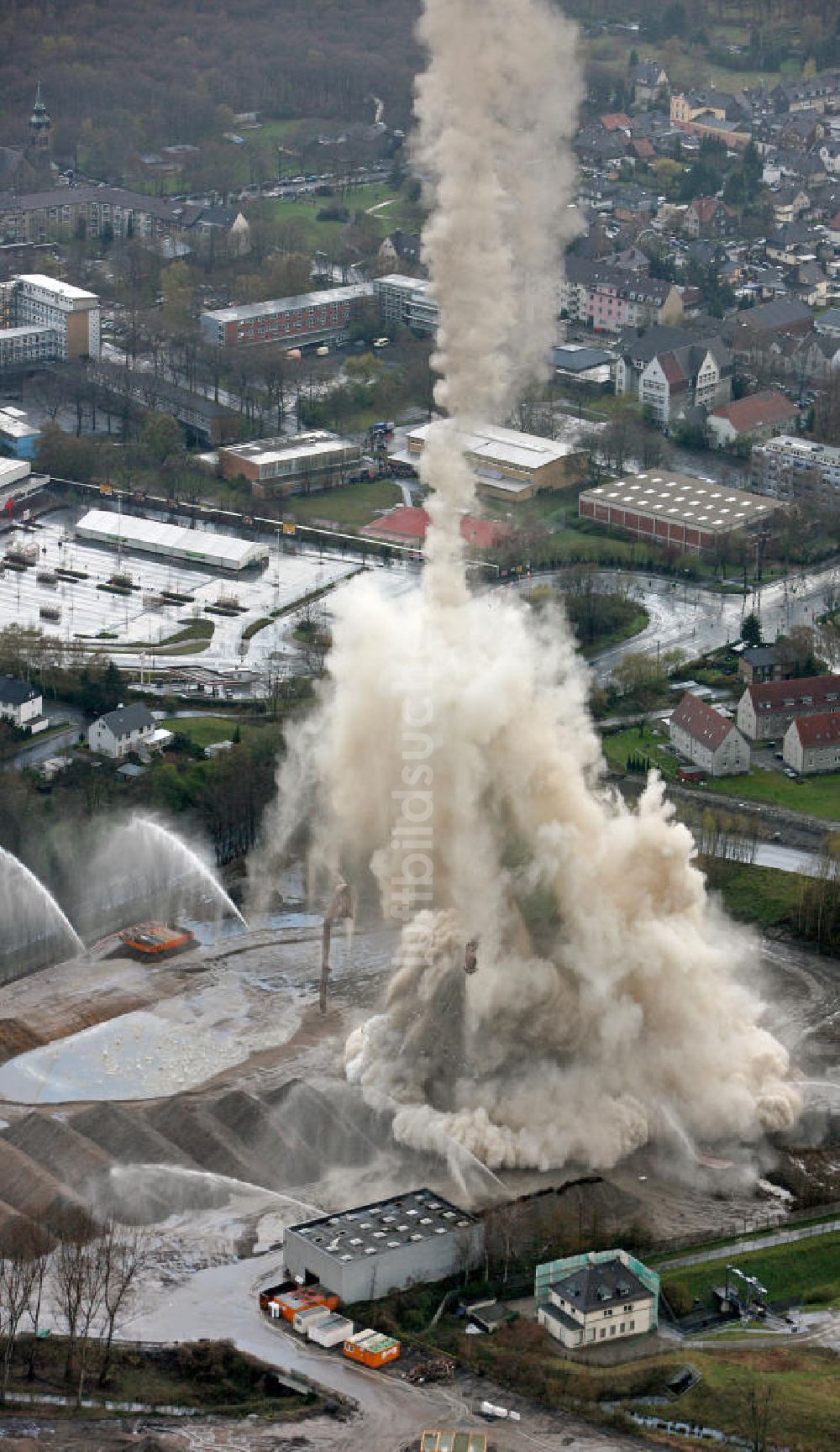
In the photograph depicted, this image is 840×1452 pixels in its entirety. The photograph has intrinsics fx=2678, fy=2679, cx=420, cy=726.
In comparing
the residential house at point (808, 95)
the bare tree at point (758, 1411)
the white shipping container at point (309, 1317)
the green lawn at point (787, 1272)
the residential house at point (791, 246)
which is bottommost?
the green lawn at point (787, 1272)

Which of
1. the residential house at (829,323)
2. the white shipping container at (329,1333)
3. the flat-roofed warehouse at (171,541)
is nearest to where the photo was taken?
the white shipping container at (329,1333)

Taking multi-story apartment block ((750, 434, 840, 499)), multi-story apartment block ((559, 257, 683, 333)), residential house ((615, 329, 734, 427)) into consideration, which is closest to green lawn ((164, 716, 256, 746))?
multi-story apartment block ((750, 434, 840, 499))

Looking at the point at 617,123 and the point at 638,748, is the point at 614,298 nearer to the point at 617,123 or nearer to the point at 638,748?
the point at 617,123

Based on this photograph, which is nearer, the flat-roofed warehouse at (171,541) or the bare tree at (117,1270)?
the bare tree at (117,1270)

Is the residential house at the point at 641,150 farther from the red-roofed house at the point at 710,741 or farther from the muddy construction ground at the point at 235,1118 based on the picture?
the muddy construction ground at the point at 235,1118

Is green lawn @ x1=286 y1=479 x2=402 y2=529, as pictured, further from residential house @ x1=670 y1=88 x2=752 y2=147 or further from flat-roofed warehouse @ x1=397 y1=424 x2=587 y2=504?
residential house @ x1=670 y1=88 x2=752 y2=147

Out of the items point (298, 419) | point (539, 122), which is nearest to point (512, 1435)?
point (539, 122)

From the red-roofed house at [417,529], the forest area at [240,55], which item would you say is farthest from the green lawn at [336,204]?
the red-roofed house at [417,529]
